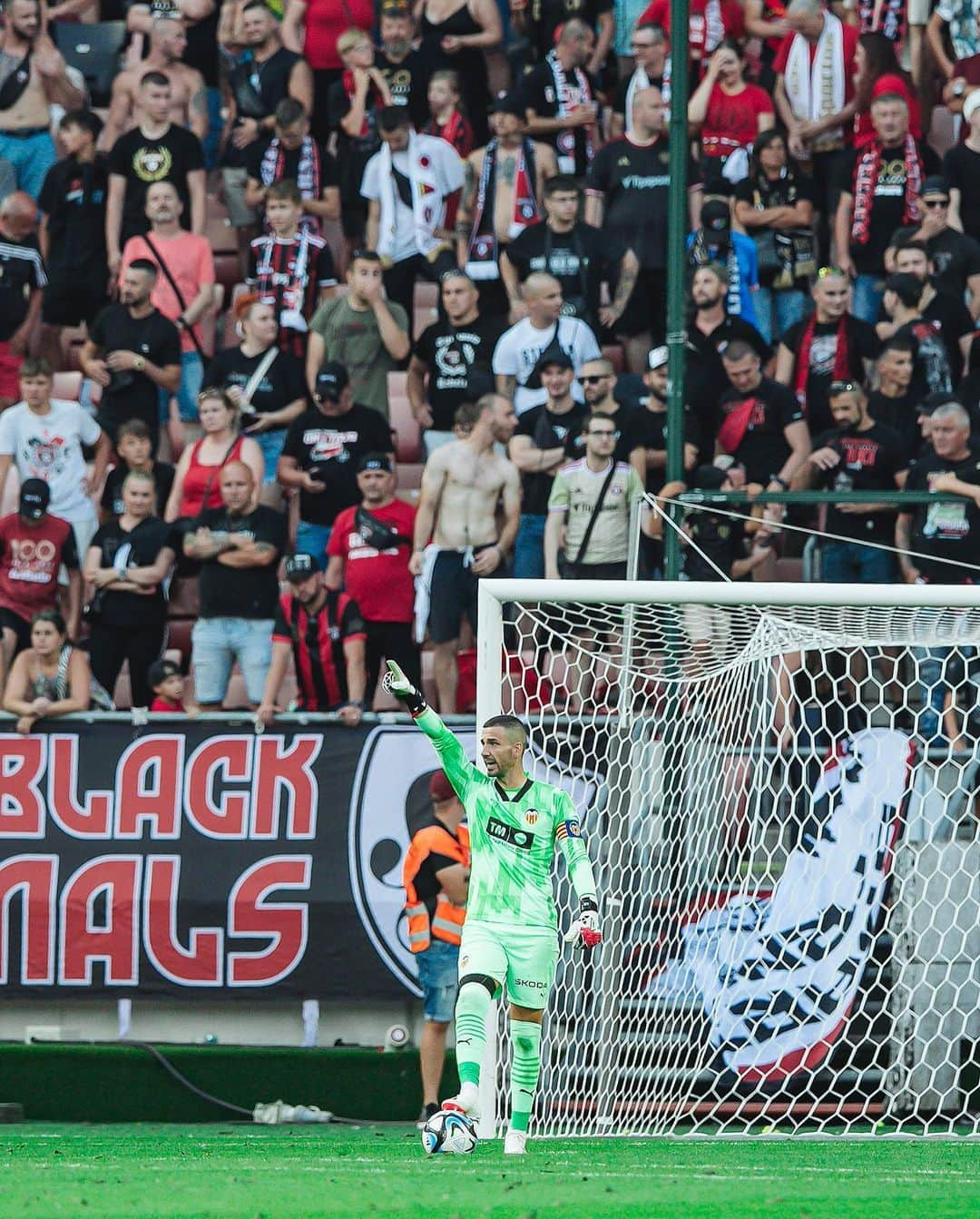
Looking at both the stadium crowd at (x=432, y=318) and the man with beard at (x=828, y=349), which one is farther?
the man with beard at (x=828, y=349)

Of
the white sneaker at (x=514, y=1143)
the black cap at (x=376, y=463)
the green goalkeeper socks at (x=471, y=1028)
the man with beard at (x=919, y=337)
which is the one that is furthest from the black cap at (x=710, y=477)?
the white sneaker at (x=514, y=1143)

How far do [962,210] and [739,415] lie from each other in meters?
2.38

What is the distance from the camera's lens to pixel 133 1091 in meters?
11.9

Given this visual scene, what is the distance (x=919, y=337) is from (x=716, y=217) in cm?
158

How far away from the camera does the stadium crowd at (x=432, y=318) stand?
487 inches

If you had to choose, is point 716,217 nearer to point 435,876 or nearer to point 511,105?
point 511,105

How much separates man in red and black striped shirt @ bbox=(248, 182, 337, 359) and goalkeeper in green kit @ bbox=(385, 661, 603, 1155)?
6042 mm

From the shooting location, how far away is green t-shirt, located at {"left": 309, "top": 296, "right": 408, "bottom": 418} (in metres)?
13.8

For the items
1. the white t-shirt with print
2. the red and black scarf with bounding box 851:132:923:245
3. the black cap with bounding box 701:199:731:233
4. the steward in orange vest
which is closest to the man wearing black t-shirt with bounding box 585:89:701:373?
the black cap with bounding box 701:199:731:233

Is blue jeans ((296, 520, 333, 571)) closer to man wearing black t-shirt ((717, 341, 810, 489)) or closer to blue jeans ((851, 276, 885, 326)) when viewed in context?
man wearing black t-shirt ((717, 341, 810, 489))

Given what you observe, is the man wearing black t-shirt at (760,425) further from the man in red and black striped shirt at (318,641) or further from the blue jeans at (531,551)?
the man in red and black striped shirt at (318,641)

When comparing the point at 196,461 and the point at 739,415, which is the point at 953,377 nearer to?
the point at 739,415

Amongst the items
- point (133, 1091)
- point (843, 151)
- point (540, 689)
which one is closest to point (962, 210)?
point (843, 151)

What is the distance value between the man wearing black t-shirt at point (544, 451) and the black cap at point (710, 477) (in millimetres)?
697
